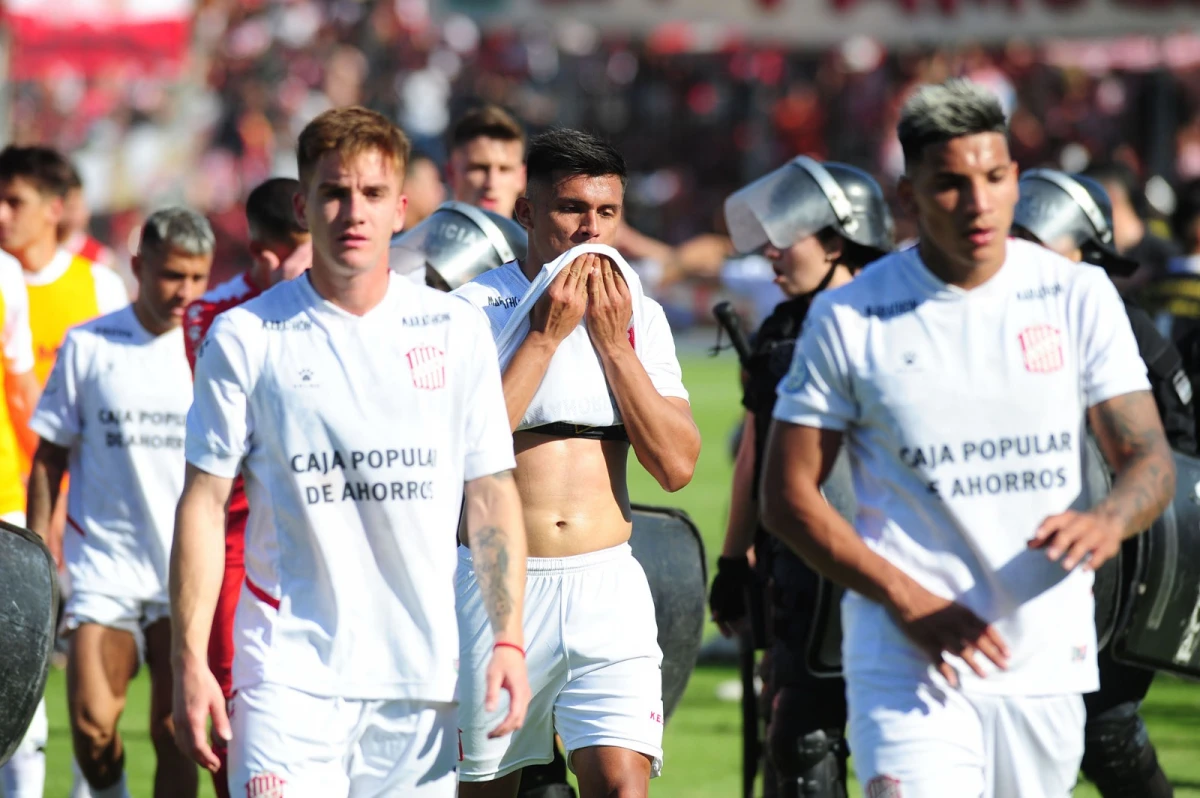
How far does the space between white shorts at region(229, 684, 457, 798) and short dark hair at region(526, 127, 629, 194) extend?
68.6 inches

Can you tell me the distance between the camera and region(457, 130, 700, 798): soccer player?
5.16m

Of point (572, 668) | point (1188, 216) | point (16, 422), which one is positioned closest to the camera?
point (572, 668)

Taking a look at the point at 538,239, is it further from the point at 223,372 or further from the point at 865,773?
the point at 865,773

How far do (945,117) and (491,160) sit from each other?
4.46 metres

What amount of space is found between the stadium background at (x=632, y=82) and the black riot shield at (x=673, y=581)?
14368 millimetres

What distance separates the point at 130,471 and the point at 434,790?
3.24 m

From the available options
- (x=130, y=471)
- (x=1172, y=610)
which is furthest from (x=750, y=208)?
(x=130, y=471)

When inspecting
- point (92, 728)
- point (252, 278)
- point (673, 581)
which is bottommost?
point (92, 728)

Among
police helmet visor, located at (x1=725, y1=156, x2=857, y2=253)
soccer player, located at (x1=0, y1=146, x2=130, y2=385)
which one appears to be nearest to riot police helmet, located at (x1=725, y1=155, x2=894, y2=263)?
police helmet visor, located at (x1=725, y1=156, x2=857, y2=253)

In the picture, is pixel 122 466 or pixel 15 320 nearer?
pixel 122 466

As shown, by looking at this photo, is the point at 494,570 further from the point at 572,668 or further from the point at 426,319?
the point at 572,668

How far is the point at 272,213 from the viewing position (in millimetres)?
6664

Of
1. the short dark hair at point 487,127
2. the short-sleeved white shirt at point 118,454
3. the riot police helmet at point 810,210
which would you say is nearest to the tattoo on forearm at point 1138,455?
the riot police helmet at point 810,210

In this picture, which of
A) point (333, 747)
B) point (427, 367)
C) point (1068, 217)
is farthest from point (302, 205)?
point (1068, 217)
